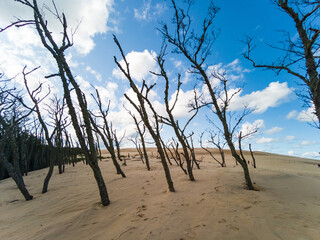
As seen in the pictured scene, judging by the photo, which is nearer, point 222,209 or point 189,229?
point 189,229

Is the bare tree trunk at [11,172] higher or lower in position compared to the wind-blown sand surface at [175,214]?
higher

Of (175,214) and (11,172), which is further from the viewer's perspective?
(11,172)

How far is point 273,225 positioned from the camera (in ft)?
10.0

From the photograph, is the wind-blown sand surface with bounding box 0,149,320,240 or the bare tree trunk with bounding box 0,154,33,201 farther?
the bare tree trunk with bounding box 0,154,33,201

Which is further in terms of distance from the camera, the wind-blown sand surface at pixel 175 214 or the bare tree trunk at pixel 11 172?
the bare tree trunk at pixel 11 172

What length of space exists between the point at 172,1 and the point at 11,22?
5.55 meters

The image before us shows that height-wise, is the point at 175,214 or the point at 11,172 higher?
the point at 11,172

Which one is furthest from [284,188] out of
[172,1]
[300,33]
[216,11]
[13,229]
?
[13,229]

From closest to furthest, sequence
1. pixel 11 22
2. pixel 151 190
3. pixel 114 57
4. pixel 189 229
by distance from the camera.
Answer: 1. pixel 189 229
2. pixel 11 22
3. pixel 114 57
4. pixel 151 190

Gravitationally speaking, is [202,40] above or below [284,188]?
above

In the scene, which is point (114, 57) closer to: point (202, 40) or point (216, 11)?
point (202, 40)

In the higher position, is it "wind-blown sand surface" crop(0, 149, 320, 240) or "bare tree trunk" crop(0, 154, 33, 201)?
"bare tree trunk" crop(0, 154, 33, 201)

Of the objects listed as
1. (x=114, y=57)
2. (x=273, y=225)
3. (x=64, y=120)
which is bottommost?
(x=273, y=225)

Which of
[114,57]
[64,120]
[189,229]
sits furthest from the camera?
[64,120]
